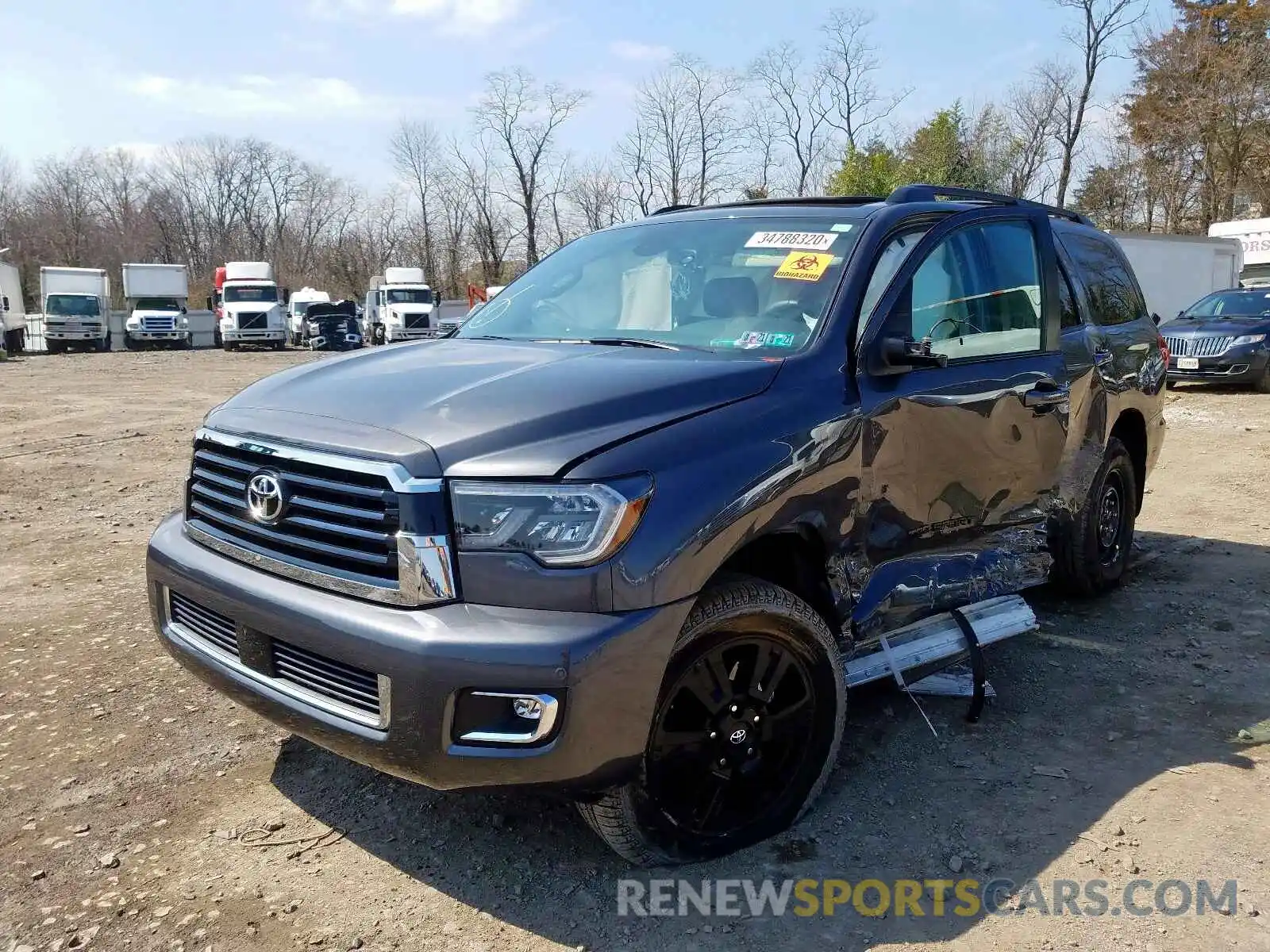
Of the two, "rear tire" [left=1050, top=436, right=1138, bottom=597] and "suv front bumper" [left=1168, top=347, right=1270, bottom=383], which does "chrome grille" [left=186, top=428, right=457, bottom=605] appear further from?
"suv front bumper" [left=1168, top=347, right=1270, bottom=383]

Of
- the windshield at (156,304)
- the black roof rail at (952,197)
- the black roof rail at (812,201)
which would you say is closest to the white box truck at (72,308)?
the windshield at (156,304)

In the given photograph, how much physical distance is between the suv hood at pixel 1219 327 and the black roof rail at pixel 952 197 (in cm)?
1264

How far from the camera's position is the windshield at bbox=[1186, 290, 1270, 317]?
1602cm

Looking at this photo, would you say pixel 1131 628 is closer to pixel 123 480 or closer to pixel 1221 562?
pixel 1221 562

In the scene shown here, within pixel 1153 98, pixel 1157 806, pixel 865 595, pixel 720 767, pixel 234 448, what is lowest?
pixel 1157 806

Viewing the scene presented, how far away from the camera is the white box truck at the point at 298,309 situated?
41000mm

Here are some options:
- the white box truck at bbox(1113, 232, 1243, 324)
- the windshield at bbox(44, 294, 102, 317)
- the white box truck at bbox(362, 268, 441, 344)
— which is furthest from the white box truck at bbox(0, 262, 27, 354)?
the white box truck at bbox(1113, 232, 1243, 324)

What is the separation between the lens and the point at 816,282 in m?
3.23

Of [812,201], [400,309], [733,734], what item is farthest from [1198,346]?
[400,309]

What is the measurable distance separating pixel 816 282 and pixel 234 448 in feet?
6.32

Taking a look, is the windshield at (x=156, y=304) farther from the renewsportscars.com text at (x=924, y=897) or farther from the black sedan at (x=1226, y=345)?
the renewsportscars.com text at (x=924, y=897)

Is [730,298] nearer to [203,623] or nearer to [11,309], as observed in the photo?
[203,623]

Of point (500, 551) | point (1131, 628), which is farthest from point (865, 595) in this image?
point (1131, 628)

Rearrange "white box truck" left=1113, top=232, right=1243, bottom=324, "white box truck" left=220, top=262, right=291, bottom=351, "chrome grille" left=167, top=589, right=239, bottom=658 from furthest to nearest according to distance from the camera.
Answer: "white box truck" left=220, top=262, right=291, bottom=351
"white box truck" left=1113, top=232, right=1243, bottom=324
"chrome grille" left=167, top=589, right=239, bottom=658
